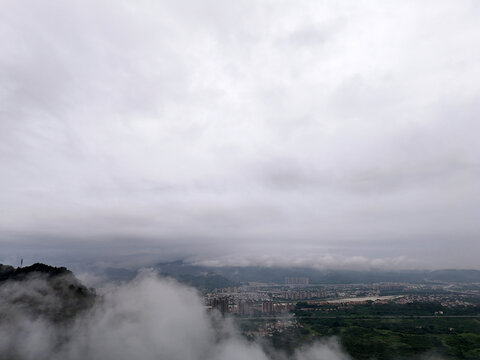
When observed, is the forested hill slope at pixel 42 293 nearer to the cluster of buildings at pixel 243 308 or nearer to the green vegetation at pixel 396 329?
the cluster of buildings at pixel 243 308

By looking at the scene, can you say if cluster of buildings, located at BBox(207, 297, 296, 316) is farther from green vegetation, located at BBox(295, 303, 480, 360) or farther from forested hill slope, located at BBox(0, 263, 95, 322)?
forested hill slope, located at BBox(0, 263, 95, 322)

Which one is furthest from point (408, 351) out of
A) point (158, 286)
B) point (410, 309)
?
point (158, 286)

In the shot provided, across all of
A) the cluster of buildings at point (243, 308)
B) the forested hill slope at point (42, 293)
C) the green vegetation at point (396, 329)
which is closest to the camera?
the forested hill slope at point (42, 293)

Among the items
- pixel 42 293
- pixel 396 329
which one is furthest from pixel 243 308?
pixel 42 293

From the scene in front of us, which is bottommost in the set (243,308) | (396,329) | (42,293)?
(396,329)

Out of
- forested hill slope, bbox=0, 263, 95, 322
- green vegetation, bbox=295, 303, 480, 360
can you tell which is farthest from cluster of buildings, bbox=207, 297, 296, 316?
forested hill slope, bbox=0, 263, 95, 322

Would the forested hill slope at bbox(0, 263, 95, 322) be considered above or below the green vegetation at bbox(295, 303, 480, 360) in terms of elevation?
above

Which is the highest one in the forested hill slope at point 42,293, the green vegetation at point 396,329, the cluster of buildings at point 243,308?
the forested hill slope at point 42,293

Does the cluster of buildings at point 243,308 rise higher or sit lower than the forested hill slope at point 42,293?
lower

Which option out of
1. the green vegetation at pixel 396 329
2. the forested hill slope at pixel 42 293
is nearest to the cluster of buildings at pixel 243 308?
the green vegetation at pixel 396 329

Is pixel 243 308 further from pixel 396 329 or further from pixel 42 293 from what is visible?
pixel 42 293

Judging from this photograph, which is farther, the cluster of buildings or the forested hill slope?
the cluster of buildings
